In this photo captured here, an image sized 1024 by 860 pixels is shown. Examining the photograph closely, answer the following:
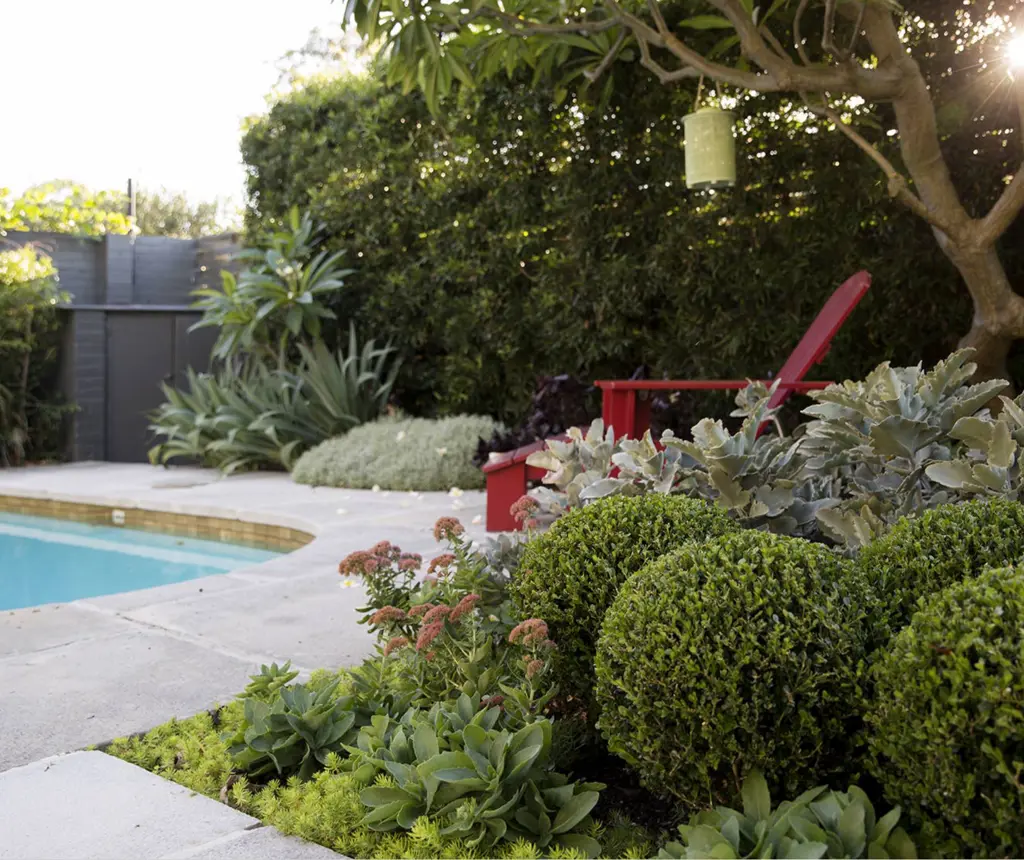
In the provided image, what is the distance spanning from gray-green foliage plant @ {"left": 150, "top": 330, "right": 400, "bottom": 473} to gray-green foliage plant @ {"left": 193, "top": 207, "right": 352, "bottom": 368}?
25 cm

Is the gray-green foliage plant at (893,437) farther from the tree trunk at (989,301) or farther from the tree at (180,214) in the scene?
the tree at (180,214)

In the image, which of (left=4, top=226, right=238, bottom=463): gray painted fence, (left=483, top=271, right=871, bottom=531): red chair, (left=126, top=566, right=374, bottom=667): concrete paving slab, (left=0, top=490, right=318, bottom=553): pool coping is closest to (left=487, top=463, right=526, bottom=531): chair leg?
(left=483, top=271, right=871, bottom=531): red chair

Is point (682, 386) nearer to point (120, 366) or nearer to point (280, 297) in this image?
point (280, 297)

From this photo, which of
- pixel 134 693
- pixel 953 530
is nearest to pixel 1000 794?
pixel 953 530

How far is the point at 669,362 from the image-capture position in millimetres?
5965

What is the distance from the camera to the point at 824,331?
405cm

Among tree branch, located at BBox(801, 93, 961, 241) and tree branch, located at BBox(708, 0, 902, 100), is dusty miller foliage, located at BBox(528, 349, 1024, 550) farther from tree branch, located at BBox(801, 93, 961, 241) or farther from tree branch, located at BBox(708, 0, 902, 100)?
tree branch, located at BBox(708, 0, 902, 100)

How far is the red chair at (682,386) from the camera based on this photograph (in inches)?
153

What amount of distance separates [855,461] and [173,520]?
4692mm

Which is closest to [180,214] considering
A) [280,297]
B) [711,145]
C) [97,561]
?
[280,297]

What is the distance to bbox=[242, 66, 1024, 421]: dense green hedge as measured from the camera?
5207 millimetres

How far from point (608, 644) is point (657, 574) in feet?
0.49

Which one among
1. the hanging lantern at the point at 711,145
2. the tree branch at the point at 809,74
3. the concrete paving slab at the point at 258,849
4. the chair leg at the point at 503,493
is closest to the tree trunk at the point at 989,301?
the tree branch at the point at 809,74

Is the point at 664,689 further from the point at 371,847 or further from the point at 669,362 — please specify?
the point at 669,362
